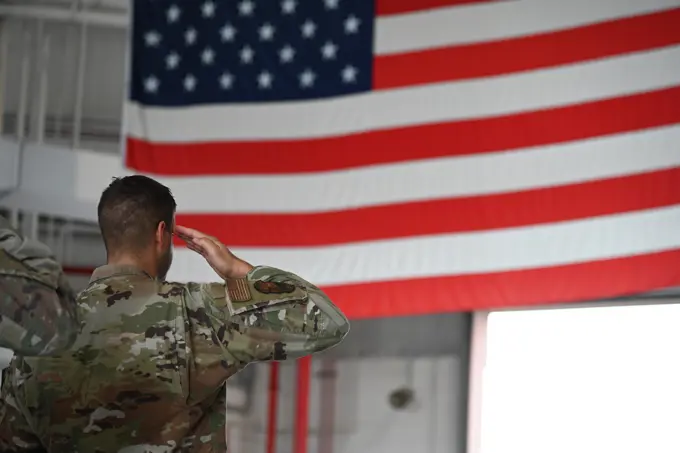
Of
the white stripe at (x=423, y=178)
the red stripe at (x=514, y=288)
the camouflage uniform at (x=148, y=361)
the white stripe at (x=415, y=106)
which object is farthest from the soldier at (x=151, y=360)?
the white stripe at (x=415, y=106)

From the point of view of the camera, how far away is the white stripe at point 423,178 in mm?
4539

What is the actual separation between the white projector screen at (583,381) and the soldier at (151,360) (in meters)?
3.08

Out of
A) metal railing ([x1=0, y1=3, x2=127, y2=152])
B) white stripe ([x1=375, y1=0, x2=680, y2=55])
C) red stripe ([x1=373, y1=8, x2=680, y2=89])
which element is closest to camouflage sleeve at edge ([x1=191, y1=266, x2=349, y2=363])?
red stripe ([x1=373, y1=8, x2=680, y2=89])

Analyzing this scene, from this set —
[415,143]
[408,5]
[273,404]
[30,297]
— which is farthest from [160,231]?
[273,404]

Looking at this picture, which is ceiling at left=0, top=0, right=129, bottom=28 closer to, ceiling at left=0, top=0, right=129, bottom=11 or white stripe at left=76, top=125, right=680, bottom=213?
ceiling at left=0, top=0, right=129, bottom=11

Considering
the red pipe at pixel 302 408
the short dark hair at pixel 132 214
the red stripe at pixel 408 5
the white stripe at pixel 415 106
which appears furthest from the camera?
the red pipe at pixel 302 408

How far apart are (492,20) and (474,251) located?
1.15 meters

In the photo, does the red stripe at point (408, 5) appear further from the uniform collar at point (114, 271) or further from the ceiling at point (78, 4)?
the uniform collar at point (114, 271)

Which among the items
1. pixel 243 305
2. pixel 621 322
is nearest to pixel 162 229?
pixel 243 305

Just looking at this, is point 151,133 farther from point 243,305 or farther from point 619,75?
point 243,305

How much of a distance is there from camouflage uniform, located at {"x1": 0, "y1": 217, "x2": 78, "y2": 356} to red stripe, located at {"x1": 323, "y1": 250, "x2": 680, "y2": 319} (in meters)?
3.44

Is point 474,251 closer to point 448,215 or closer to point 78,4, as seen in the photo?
point 448,215

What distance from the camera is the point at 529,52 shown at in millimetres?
4793

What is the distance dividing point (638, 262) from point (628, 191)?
33 cm
